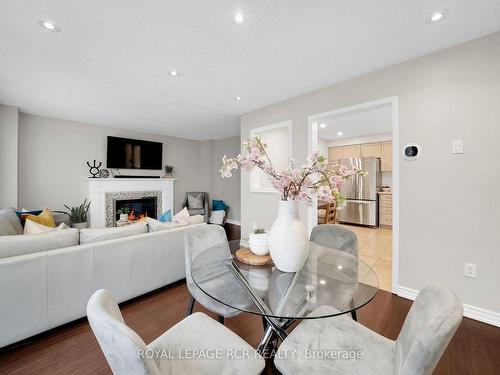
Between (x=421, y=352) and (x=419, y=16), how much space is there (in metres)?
2.21

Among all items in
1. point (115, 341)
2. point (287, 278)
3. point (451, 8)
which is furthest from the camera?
point (451, 8)

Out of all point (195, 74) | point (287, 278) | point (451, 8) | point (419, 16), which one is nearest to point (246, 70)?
point (195, 74)

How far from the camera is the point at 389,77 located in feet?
7.68

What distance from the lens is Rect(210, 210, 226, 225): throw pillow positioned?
5.90 metres

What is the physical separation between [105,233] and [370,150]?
6.16m

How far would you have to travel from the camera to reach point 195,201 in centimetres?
601

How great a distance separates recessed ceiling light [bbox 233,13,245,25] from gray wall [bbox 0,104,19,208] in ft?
13.5

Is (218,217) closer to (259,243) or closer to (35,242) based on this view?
(35,242)

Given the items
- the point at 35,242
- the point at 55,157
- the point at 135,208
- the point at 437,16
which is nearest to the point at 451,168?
the point at 437,16

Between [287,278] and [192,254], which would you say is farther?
[192,254]

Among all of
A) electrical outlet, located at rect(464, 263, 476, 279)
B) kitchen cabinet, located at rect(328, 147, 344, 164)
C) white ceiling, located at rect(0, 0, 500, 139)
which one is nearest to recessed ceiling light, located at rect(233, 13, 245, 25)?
white ceiling, located at rect(0, 0, 500, 139)

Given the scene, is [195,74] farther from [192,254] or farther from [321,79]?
[192,254]

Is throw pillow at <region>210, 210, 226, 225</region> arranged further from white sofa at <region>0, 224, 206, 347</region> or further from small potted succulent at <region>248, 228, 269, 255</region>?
small potted succulent at <region>248, 228, 269, 255</region>

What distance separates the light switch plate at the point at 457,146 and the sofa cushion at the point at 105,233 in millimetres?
3098
